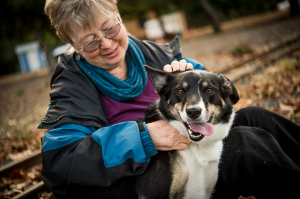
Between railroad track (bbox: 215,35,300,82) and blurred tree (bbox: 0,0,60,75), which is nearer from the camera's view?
railroad track (bbox: 215,35,300,82)

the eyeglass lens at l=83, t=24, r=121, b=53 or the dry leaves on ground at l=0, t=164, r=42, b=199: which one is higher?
the eyeglass lens at l=83, t=24, r=121, b=53

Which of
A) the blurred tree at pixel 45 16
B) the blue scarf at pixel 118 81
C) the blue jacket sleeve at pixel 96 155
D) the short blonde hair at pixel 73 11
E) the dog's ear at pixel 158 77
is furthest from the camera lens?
the blurred tree at pixel 45 16

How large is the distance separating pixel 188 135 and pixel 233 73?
5164 millimetres

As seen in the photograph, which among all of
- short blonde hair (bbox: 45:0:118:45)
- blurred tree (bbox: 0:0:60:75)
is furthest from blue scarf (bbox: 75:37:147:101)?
blurred tree (bbox: 0:0:60:75)

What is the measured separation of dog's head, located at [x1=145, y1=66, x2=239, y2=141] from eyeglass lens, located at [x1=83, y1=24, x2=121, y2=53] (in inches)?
21.0

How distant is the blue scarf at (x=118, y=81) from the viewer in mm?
2242

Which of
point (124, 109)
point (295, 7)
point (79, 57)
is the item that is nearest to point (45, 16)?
point (79, 57)

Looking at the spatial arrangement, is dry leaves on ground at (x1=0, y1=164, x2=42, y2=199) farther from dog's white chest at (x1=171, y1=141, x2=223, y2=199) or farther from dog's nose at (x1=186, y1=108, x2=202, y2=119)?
dog's nose at (x1=186, y1=108, x2=202, y2=119)

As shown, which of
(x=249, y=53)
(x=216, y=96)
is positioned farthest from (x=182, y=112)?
(x=249, y=53)

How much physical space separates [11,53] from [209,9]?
31.8 metres

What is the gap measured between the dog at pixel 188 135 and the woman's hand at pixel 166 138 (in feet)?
0.25

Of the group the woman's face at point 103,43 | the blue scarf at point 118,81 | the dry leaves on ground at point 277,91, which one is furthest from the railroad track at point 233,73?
the woman's face at point 103,43

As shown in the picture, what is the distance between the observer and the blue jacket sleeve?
65.7 inches

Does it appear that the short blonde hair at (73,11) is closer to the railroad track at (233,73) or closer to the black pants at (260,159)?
the black pants at (260,159)
